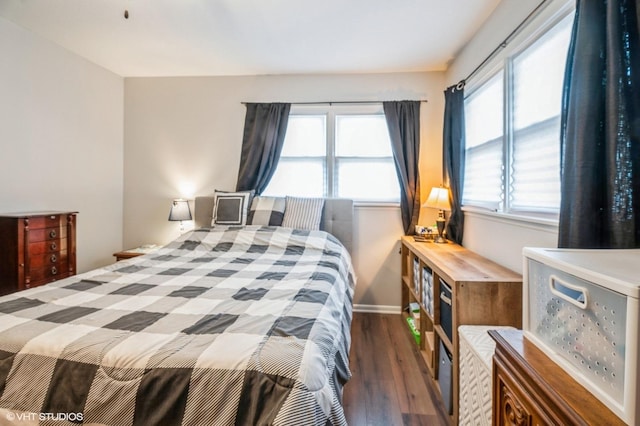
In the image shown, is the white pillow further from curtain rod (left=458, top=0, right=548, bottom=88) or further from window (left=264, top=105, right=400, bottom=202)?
curtain rod (left=458, top=0, right=548, bottom=88)

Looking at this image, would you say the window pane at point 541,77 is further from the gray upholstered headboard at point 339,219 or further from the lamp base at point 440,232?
the gray upholstered headboard at point 339,219

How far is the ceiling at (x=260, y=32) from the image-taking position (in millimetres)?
1996

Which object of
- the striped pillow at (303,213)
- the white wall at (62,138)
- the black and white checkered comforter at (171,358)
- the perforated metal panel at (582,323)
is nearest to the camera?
the perforated metal panel at (582,323)

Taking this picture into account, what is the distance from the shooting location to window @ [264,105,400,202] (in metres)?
3.01

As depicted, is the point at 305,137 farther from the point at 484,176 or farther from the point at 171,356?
the point at 171,356

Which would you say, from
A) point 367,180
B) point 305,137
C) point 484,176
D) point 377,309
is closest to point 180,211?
point 305,137

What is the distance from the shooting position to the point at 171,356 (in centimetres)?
84

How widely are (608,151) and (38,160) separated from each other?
3855 millimetres

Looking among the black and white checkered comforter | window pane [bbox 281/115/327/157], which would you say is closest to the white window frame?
the black and white checkered comforter

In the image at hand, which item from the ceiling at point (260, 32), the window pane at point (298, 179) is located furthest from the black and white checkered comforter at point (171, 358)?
the ceiling at point (260, 32)

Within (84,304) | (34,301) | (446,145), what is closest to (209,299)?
(84,304)

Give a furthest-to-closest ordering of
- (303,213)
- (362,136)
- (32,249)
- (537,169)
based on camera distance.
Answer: (362,136) < (303,213) < (32,249) < (537,169)

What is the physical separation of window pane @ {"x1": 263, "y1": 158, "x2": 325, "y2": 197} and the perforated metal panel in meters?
2.41

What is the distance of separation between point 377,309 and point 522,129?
212cm
